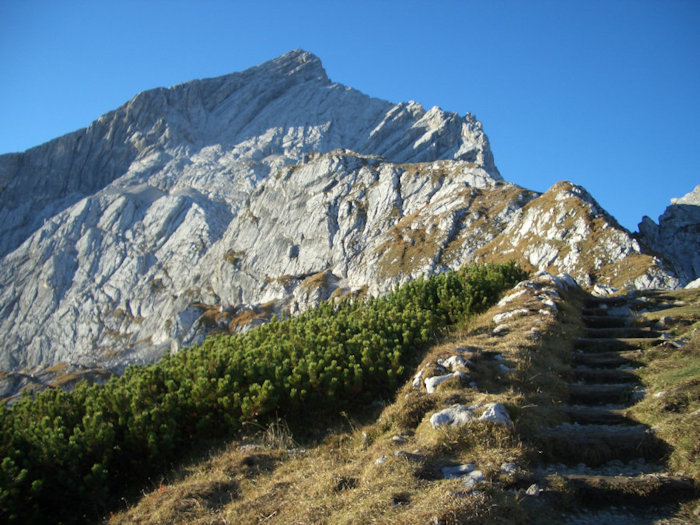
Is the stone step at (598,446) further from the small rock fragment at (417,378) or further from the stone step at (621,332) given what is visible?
the stone step at (621,332)

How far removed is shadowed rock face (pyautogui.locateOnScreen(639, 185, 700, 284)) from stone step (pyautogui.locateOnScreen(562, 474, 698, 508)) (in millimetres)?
99184

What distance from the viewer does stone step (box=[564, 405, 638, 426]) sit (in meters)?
8.11

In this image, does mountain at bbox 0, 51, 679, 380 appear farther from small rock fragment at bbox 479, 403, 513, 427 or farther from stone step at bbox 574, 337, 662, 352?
small rock fragment at bbox 479, 403, 513, 427

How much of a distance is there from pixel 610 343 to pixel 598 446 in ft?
19.3

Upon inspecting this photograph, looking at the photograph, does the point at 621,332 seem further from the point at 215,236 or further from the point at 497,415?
the point at 215,236

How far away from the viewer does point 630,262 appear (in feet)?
201

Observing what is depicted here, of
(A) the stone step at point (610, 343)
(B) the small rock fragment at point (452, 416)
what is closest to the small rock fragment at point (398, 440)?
(B) the small rock fragment at point (452, 416)

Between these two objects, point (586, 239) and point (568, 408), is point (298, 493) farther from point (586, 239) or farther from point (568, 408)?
point (586, 239)

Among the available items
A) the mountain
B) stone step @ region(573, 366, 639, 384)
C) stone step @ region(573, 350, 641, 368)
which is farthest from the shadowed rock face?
stone step @ region(573, 366, 639, 384)

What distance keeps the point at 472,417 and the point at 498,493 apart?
187cm

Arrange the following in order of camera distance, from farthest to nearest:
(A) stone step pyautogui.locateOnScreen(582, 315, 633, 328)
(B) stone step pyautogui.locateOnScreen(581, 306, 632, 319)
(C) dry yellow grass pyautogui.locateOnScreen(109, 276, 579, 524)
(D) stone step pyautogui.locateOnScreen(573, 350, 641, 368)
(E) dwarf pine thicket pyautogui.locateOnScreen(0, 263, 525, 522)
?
(B) stone step pyautogui.locateOnScreen(581, 306, 632, 319) → (A) stone step pyautogui.locateOnScreen(582, 315, 633, 328) → (D) stone step pyautogui.locateOnScreen(573, 350, 641, 368) → (E) dwarf pine thicket pyautogui.locateOnScreen(0, 263, 525, 522) → (C) dry yellow grass pyautogui.locateOnScreen(109, 276, 579, 524)

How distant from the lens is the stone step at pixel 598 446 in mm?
6938

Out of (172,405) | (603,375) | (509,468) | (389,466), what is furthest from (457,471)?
(172,405)

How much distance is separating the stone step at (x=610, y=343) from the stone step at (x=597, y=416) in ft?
12.4
